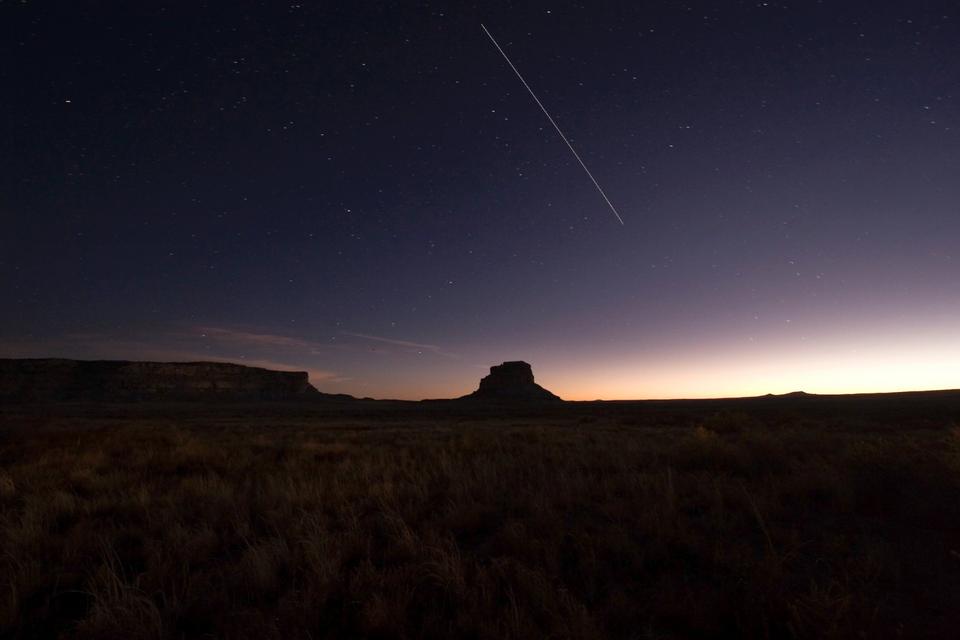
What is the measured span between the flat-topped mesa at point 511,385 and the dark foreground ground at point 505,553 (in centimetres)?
15184

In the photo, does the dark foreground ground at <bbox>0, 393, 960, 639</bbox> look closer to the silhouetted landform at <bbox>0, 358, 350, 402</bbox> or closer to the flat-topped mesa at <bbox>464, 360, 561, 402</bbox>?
the flat-topped mesa at <bbox>464, 360, 561, 402</bbox>

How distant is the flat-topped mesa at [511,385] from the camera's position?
162 m

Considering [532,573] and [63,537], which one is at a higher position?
[532,573]

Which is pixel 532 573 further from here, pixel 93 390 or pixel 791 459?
pixel 93 390

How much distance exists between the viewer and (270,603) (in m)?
3.76

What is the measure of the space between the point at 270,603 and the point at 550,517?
2.90 meters

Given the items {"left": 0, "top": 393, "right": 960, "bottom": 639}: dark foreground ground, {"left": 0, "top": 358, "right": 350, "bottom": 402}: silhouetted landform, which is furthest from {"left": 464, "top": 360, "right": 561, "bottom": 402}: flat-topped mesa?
{"left": 0, "top": 393, "right": 960, "bottom": 639}: dark foreground ground

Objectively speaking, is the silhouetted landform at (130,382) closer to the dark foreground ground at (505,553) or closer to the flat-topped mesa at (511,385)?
the flat-topped mesa at (511,385)

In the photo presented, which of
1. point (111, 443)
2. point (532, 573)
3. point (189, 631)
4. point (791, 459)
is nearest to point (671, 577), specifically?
point (532, 573)

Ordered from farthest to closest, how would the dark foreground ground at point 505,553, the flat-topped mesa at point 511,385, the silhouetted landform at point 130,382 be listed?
the flat-topped mesa at point 511,385
the silhouetted landform at point 130,382
the dark foreground ground at point 505,553

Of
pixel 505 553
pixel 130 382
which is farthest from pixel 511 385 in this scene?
pixel 505 553

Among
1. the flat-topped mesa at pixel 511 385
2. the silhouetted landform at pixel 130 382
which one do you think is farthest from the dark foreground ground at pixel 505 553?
Answer: the silhouetted landform at pixel 130 382

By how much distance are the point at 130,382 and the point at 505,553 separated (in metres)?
166

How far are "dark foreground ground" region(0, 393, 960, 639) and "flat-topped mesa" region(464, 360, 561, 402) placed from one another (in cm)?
15184
